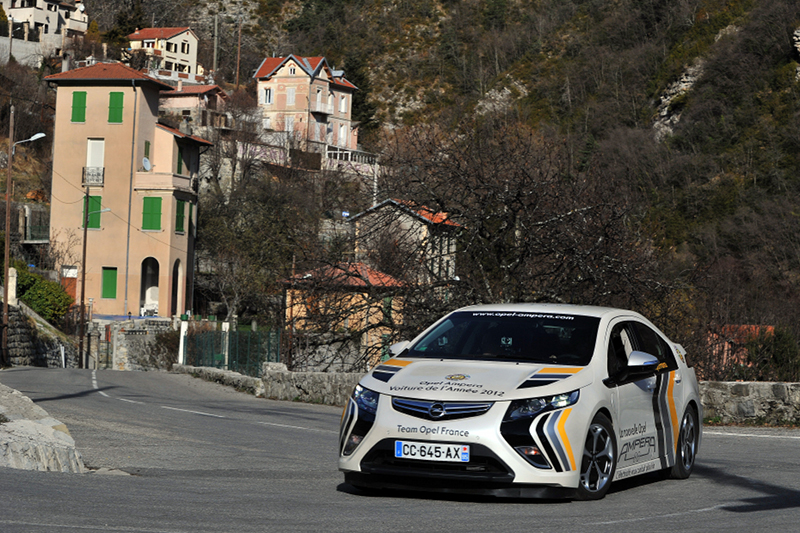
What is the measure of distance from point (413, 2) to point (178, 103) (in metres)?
67.6

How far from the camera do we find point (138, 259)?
62.6 m

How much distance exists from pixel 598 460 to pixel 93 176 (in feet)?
198

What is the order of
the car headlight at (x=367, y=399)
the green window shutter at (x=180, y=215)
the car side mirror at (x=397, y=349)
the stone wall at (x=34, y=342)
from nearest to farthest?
1. the car headlight at (x=367, y=399)
2. the car side mirror at (x=397, y=349)
3. the stone wall at (x=34, y=342)
4. the green window shutter at (x=180, y=215)

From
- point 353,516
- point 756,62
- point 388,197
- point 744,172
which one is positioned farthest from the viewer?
point 756,62

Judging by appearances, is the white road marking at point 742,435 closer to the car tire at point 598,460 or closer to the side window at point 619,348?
the side window at point 619,348

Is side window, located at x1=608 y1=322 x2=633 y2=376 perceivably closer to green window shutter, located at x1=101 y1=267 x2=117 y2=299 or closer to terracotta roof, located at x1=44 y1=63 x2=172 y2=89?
green window shutter, located at x1=101 y1=267 x2=117 y2=299

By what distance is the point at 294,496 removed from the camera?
7605mm

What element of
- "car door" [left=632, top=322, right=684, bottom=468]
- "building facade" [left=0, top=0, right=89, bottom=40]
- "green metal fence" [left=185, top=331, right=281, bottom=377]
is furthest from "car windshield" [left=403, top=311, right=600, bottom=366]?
"building facade" [left=0, top=0, right=89, bottom=40]

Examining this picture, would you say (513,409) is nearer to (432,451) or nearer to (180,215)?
(432,451)

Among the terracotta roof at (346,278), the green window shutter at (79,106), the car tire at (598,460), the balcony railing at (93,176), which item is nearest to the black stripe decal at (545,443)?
the car tire at (598,460)

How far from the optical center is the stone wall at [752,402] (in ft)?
53.3

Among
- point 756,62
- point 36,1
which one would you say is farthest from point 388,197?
point 36,1

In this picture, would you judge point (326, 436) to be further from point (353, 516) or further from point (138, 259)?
point (138, 259)

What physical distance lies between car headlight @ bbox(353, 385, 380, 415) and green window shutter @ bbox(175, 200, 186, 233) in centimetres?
5748
